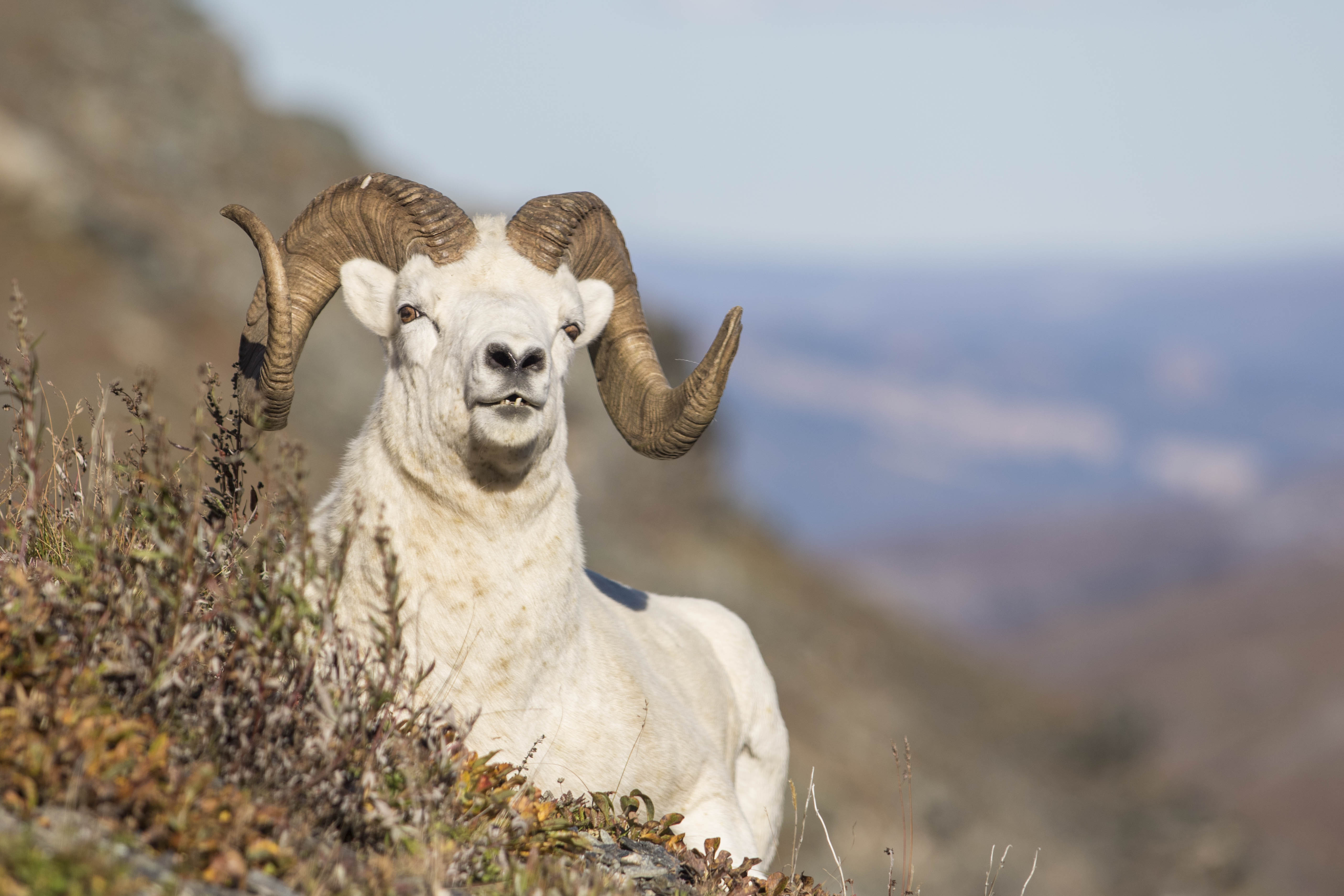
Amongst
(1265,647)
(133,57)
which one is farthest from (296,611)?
(1265,647)

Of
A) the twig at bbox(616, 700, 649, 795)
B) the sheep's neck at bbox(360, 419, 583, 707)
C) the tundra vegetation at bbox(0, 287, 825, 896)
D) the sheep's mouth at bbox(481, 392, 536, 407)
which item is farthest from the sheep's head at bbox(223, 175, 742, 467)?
the twig at bbox(616, 700, 649, 795)

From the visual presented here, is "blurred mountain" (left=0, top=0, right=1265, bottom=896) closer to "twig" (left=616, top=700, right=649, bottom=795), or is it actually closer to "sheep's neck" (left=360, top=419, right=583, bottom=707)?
"twig" (left=616, top=700, right=649, bottom=795)

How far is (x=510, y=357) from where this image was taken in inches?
211

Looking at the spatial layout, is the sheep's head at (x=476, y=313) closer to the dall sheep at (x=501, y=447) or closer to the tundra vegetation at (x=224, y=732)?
the dall sheep at (x=501, y=447)

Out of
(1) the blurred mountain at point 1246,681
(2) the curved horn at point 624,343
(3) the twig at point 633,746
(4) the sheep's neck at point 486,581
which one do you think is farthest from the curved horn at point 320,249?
(1) the blurred mountain at point 1246,681

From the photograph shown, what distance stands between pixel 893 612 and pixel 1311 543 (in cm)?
16148

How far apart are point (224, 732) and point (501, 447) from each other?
1.91 metres

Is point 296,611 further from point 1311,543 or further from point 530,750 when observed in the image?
point 1311,543

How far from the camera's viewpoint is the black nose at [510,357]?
534cm

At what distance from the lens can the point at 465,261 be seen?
6172mm

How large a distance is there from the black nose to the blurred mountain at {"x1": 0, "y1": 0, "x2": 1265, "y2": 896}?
1619 centimetres

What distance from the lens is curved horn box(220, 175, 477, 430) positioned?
20.2 ft

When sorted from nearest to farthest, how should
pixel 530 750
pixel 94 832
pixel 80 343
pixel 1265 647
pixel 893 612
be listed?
pixel 94 832
pixel 530 750
pixel 80 343
pixel 893 612
pixel 1265 647

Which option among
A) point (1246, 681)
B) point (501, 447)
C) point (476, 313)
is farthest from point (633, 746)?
point (1246, 681)
